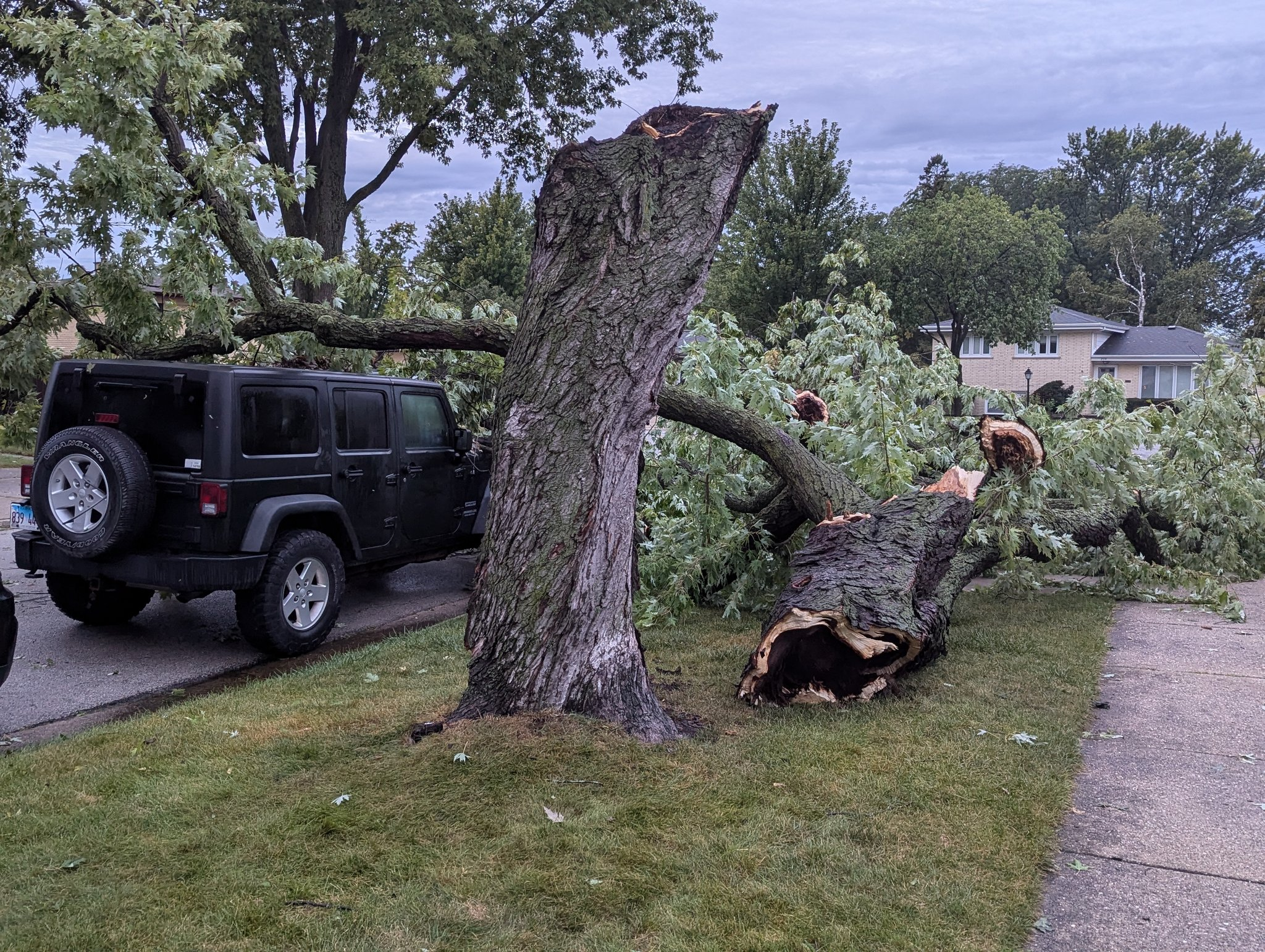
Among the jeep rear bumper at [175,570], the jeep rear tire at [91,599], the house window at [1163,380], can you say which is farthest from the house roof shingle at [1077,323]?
the jeep rear bumper at [175,570]

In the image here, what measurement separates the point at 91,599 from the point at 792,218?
31615mm

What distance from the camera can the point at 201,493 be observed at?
654 cm

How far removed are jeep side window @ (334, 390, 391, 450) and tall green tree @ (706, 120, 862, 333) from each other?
2907cm

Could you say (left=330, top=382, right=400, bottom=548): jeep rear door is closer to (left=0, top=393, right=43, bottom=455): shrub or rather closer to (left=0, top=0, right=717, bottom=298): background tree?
(left=0, top=393, right=43, bottom=455): shrub

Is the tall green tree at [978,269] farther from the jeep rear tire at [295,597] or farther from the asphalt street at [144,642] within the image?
the jeep rear tire at [295,597]

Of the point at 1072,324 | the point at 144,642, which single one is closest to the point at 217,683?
the point at 144,642

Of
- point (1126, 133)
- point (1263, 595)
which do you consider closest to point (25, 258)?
point (1263, 595)

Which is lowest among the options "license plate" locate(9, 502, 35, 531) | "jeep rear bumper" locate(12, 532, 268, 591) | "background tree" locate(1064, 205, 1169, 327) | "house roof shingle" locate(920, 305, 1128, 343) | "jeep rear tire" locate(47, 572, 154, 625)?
"jeep rear tire" locate(47, 572, 154, 625)

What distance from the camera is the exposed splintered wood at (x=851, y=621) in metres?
5.25

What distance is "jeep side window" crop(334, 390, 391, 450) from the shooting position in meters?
7.73

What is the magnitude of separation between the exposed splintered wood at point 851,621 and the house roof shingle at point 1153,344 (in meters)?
43.3

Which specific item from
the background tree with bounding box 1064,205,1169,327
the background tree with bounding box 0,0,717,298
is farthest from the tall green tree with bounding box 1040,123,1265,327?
the background tree with bounding box 0,0,717,298

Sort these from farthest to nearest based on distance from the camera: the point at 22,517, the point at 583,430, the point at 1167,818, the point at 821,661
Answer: the point at 22,517 < the point at 821,661 < the point at 583,430 < the point at 1167,818

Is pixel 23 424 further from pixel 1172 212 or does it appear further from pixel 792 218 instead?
pixel 1172 212
